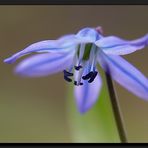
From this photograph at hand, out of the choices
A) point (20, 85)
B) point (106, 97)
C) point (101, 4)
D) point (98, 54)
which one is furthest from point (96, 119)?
point (101, 4)

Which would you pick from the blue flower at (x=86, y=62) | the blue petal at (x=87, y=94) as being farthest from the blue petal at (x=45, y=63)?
the blue petal at (x=87, y=94)

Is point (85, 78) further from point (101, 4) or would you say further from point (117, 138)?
point (101, 4)

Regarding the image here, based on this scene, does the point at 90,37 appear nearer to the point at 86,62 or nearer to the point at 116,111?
the point at 86,62

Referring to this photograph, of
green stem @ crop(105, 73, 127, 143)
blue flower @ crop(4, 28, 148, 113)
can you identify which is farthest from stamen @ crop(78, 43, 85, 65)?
green stem @ crop(105, 73, 127, 143)

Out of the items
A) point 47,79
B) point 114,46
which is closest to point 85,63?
point 114,46

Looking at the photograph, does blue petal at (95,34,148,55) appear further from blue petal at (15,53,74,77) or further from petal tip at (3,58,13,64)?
petal tip at (3,58,13,64)

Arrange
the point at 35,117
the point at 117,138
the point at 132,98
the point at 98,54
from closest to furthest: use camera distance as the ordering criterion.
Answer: the point at 117,138, the point at 98,54, the point at 132,98, the point at 35,117

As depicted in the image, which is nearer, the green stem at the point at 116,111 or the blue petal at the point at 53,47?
the green stem at the point at 116,111

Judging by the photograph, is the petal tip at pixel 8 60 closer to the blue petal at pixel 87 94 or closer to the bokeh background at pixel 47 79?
the bokeh background at pixel 47 79
